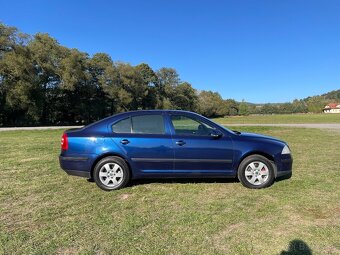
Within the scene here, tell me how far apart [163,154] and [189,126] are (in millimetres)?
793

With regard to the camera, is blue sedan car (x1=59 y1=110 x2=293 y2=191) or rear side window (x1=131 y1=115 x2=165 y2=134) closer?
blue sedan car (x1=59 y1=110 x2=293 y2=191)

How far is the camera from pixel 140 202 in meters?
5.56

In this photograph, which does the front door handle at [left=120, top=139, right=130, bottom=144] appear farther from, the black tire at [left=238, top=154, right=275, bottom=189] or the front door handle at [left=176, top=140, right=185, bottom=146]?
the black tire at [left=238, top=154, right=275, bottom=189]

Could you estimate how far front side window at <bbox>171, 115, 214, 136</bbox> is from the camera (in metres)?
6.53

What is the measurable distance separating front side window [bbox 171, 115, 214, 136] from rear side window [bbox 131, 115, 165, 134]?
0.91 ft

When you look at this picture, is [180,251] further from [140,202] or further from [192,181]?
[192,181]

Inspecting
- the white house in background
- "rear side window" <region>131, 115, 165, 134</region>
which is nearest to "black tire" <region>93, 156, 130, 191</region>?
"rear side window" <region>131, 115, 165, 134</region>

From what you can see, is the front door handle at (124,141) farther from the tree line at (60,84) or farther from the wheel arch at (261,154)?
the tree line at (60,84)

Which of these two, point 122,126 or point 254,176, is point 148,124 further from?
point 254,176

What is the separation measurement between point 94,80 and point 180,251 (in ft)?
180

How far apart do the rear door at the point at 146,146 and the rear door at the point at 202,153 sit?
0.55 feet

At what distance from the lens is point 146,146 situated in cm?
631

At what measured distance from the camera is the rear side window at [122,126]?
649cm

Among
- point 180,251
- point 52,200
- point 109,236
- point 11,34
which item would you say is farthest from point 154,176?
point 11,34
